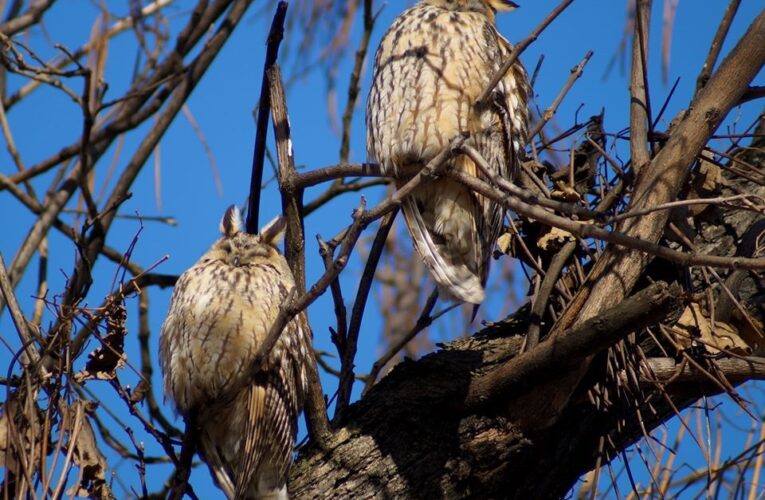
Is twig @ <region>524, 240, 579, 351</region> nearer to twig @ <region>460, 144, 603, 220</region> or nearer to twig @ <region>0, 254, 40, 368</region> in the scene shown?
twig @ <region>460, 144, 603, 220</region>

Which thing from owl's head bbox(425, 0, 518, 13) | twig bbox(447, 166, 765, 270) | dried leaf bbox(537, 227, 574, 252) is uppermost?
owl's head bbox(425, 0, 518, 13)

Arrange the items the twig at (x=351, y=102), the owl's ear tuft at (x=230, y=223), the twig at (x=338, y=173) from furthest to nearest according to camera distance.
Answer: the twig at (x=351, y=102) < the owl's ear tuft at (x=230, y=223) < the twig at (x=338, y=173)

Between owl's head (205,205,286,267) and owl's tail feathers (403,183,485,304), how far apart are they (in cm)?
48

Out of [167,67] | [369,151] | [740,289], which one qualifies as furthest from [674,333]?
[167,67]

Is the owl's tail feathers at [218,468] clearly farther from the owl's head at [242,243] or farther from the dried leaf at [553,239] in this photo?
the dried leaf at [553,239]

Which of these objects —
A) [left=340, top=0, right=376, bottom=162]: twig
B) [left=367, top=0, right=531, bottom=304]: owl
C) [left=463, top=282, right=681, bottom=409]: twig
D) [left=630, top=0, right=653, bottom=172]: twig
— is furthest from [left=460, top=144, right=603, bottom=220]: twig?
[left=340, top=0, right=376, bottom=162]: twig

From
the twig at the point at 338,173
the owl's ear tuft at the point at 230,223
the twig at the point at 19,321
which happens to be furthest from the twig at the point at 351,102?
the twig at the point at 19,321

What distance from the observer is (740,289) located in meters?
2.54

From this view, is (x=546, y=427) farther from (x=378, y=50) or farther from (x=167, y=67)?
(x=167, y=67)

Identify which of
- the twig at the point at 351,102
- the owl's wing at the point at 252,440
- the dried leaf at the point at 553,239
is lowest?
the owl's wing at the point at 252,440

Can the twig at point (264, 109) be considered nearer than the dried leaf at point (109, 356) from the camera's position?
No

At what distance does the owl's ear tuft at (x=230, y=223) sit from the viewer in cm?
287

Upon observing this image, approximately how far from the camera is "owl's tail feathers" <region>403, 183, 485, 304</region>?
2.50 m

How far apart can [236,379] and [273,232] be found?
1.88ft
